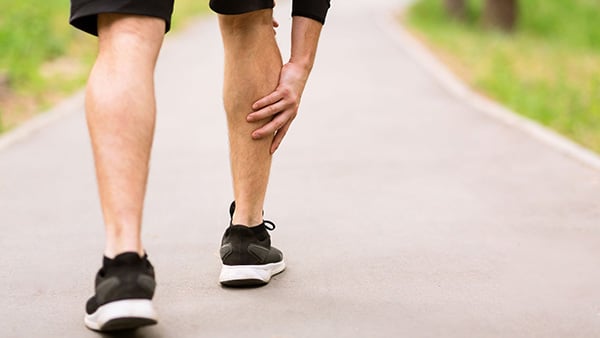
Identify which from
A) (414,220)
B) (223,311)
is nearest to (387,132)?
(414,220)

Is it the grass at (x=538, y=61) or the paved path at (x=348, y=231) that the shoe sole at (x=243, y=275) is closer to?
the paved path at (x=348, y=231)

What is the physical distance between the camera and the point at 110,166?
2729 mm

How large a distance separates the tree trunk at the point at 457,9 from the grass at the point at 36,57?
10243mm

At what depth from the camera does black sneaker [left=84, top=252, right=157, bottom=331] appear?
2.65 meters

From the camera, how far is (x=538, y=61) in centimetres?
1358

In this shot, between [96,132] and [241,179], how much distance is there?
0.75 meters

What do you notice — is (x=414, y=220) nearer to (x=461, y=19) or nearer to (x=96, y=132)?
(x=96, y=132)

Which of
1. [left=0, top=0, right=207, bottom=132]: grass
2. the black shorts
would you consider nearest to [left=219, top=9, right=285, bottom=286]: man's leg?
the black shorts

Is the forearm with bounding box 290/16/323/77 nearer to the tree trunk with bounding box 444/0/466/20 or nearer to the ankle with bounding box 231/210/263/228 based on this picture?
the ankle with bounding box 231/210/263/228

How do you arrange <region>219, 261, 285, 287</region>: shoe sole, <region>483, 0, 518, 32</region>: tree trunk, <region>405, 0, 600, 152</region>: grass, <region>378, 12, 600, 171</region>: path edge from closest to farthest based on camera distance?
<region>219, 261, 285, 287</region>: shoe sole < <region>378, 12, 600, 171</region>: path edge < <region>405, 0, 600, 152</region>: grass < <region>483, 0, 518, 32</region>: tree trunk

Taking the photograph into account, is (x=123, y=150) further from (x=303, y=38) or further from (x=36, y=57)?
(x=36, y=57)

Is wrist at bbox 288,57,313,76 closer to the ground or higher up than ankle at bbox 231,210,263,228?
higher up

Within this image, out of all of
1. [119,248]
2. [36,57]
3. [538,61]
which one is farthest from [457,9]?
[119,248]

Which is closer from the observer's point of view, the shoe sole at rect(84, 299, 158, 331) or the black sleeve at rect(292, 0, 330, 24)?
the shoe sole at rect(84, 299, 158, 331)
